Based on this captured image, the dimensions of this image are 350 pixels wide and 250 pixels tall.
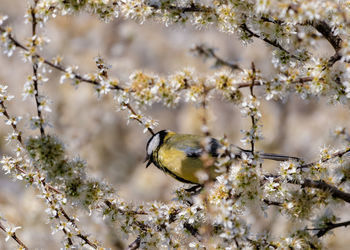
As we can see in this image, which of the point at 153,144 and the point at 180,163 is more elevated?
the point at 153,144

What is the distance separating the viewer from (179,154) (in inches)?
124

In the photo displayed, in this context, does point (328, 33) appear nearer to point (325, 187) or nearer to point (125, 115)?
point (325, 187)

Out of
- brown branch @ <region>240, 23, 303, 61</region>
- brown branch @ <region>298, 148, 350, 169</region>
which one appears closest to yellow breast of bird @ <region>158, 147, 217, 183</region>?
brown branch @ <region>298, 148, 350, 169</region>

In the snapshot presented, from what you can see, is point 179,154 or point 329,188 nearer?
point 329,188

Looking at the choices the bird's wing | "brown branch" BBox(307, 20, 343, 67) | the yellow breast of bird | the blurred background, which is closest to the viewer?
"brown branch" BBox(307, 20, 343, 67)

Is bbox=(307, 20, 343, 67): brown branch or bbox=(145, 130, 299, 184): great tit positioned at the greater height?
bbox=(145, 130, 299, 184): great tit

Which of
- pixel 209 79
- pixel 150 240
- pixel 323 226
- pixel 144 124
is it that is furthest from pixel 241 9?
pixel 150 240

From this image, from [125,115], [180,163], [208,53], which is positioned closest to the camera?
[208,53]

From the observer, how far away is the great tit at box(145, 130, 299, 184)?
9.85ft

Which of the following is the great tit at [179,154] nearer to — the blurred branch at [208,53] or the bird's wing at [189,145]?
the bird's wing at [189,145]

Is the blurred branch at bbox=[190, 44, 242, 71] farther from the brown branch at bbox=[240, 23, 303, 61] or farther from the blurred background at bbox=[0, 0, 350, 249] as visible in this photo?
the blurred background at bbox=[0, 0, 350, 249]

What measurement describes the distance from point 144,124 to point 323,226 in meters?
1.03

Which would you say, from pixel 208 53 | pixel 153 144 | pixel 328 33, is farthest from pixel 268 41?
pixel 153 144

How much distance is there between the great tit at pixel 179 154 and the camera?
9.85 feet
